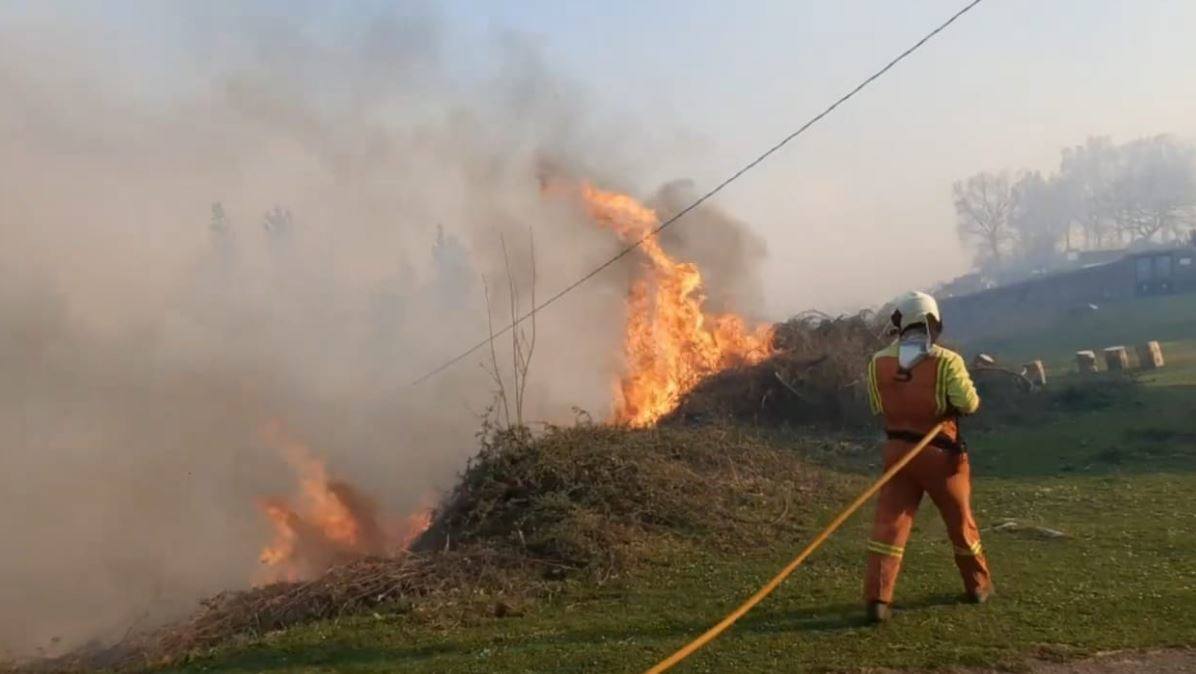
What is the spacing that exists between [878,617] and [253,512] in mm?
11996

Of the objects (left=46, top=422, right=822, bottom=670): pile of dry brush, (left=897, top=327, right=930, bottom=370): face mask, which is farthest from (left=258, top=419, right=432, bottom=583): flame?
(left=897, top=327, right=930, bottom=370): face mask

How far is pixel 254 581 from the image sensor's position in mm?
13922

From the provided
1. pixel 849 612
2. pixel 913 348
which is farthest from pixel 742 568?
pixel 913 348

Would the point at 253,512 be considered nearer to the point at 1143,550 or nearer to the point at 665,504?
the point at 665,504

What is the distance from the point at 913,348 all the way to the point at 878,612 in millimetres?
1823

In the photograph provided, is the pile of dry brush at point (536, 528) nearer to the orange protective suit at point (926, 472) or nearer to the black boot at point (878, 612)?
the black boot at point (878, 612)

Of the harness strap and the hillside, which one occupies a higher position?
the harness strap

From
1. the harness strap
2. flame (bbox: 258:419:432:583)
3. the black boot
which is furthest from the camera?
flame (bbox: 258:419:432:583)

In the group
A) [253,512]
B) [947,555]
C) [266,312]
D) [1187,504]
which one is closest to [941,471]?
[947,555]

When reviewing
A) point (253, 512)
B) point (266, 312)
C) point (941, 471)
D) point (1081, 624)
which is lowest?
point (1081, 624)

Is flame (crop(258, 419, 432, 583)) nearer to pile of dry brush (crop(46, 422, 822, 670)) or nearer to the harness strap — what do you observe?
pile of dry brush (crop(46, 422, 822, 670))

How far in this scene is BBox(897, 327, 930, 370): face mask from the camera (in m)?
6.30

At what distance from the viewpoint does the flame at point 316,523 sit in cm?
1438

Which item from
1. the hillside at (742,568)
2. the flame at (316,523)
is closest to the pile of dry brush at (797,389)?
the hillside at (742,568)
